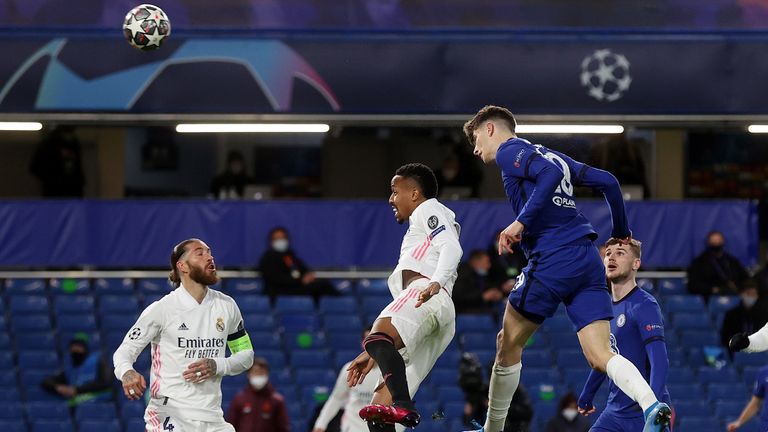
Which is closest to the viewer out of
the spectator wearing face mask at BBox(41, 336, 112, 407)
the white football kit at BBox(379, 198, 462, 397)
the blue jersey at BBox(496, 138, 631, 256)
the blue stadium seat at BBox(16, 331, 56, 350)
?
the blue jersey at BBox(496, 138, 631, 256)

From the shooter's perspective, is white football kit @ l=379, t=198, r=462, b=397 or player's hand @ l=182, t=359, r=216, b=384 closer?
white football kit @ l=379, t=198, r=462, b=397

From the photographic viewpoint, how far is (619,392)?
9961mm


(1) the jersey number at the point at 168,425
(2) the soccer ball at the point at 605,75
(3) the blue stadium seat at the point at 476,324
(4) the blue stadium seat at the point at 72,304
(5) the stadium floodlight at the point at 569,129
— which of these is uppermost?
(2) the soccer ball at the point at 605,75

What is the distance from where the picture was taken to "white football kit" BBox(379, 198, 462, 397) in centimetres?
952

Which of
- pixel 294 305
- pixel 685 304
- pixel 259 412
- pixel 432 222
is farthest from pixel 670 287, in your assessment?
pixel 432 222

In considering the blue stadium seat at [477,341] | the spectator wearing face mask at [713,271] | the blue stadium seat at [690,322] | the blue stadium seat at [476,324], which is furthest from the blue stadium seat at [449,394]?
the spectator wearing face mask at [713,271]

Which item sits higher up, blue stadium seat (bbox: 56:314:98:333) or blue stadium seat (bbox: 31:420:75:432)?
blue stadium seat (bbox: 56:314:98:333)

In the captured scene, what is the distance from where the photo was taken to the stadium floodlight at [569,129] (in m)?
20.2

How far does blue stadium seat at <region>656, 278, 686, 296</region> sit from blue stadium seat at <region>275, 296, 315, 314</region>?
4.64 meters

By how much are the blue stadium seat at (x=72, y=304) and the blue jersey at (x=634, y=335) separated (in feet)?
34.1

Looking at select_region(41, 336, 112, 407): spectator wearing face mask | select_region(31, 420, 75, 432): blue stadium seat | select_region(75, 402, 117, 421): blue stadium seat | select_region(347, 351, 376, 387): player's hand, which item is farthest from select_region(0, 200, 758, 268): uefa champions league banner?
select_region(347, 351, 376, 387): player's hand

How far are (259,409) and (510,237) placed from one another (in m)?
6.57

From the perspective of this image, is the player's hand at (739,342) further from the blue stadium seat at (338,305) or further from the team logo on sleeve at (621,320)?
the blue stadium seat at (338,305)

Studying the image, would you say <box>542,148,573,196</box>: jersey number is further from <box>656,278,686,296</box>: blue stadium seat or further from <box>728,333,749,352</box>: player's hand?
<box>656,278,686,296</box>: blue stadium seat
